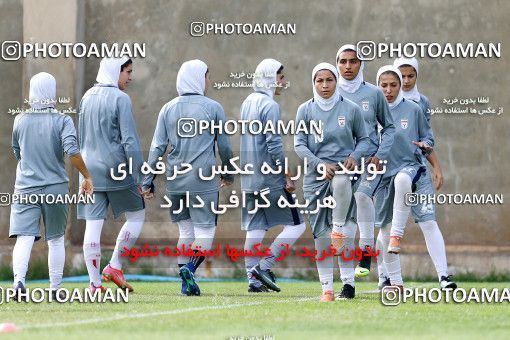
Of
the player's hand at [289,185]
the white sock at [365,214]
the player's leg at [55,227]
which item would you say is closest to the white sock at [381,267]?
the white sock at [365,214]

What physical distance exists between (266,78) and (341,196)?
104 inches

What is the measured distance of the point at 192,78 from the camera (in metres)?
12.5

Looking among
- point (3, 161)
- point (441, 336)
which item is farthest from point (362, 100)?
point (3, 161)

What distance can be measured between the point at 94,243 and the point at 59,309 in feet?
5.48

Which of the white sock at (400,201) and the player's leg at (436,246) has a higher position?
the white sock at (400,201)

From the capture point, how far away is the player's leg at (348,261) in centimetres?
1113

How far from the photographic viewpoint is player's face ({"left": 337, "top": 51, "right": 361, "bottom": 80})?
39.4ft

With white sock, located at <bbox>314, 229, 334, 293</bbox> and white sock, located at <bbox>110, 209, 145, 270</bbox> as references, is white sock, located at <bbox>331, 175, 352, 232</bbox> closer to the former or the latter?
white sock, located at <bbox>314, 229, 334, 293</bbox>

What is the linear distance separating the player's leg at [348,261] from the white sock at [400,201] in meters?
1.02

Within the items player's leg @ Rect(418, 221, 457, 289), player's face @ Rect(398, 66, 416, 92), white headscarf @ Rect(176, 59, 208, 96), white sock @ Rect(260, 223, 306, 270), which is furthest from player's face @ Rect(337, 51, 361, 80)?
white sock @ Rect(260, 223, 306, 270)

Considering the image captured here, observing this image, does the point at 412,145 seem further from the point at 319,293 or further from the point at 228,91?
the point at 228,91

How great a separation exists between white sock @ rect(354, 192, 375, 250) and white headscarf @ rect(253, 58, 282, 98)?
153cm

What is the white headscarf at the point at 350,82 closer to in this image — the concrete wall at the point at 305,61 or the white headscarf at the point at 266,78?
the white headscarf at the point at 266,78

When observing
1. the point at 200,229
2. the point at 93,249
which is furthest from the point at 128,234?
the point at 200,229
